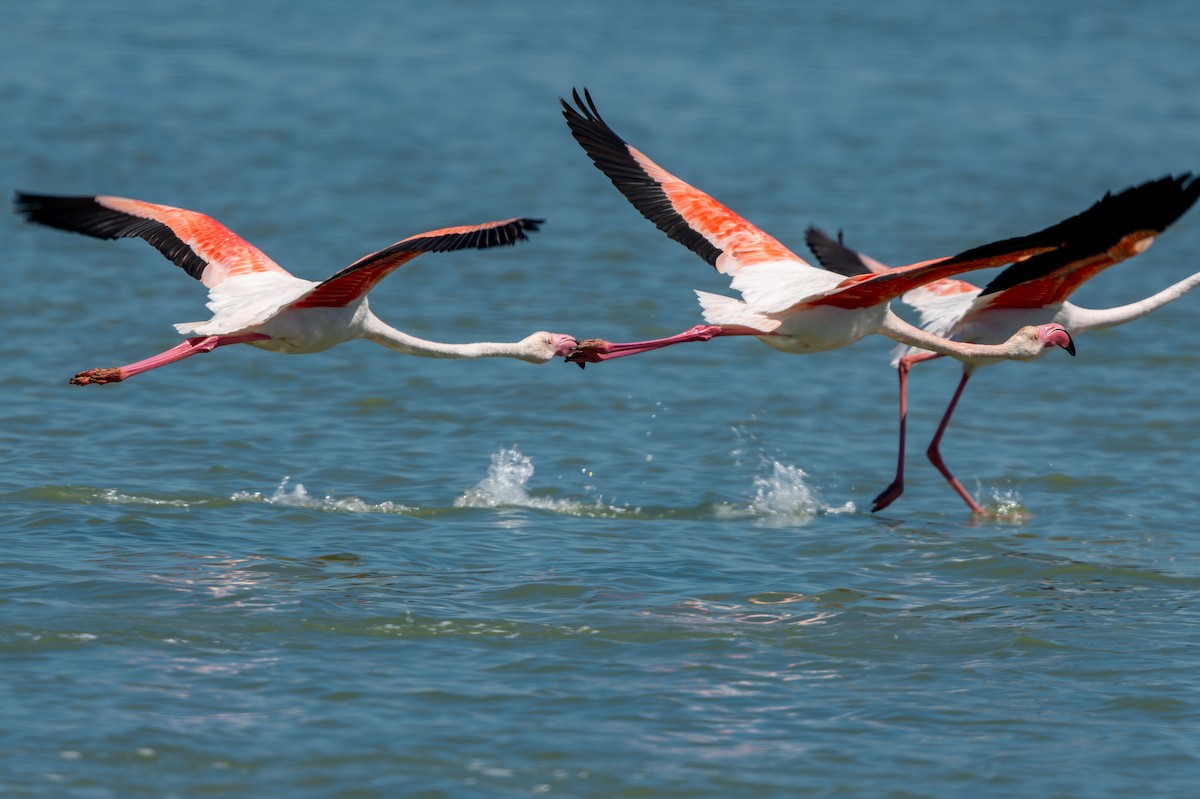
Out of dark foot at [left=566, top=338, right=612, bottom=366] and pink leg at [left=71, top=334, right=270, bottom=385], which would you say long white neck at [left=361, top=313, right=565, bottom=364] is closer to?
dark foot at [left=566, top=338, right=612, bottom=366]

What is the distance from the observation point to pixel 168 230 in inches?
499

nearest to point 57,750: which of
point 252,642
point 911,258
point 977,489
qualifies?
point 252,642

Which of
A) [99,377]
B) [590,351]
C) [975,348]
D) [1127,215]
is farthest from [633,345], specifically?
[99,377]

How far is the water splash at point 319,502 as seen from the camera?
12.9 metres

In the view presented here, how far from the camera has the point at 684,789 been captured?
8141 mm

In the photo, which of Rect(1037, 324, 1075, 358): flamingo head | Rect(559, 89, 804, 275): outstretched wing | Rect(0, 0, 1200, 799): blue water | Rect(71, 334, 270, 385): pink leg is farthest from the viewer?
Rect(1037, 324, 1075, 358): flamingo head

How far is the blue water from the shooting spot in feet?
28.5

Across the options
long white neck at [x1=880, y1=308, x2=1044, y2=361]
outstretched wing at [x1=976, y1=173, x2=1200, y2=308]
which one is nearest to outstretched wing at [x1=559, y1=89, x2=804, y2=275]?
long white neck at [x1=880, y1=308, x2=1044, y2=361]

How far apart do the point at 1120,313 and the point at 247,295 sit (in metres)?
7.15

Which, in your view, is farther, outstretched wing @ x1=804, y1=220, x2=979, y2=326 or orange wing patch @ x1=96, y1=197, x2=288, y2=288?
outstretched wing @ x1=804, y1=220, x2=979, y2=326

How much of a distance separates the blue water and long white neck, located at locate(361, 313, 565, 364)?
132 cm

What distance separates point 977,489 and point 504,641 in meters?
6.09

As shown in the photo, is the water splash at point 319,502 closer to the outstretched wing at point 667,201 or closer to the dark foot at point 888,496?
the outstretched wing at point 667,201

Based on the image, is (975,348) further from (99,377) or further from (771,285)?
(99,377)
